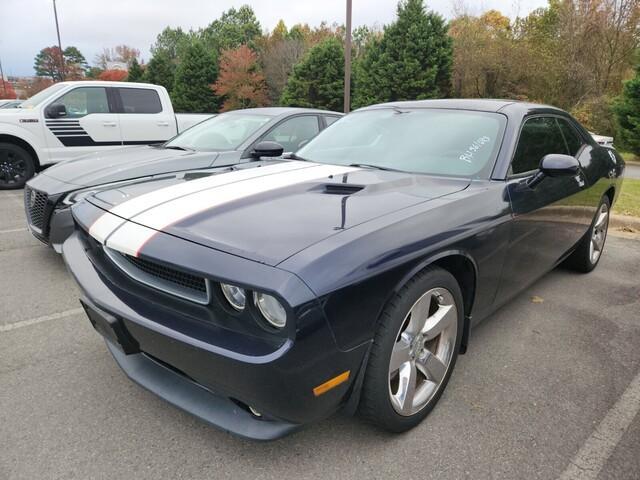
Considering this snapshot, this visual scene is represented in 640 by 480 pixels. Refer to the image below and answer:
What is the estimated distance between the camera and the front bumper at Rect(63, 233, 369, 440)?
A: 153cm

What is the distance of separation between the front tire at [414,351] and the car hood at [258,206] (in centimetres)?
37

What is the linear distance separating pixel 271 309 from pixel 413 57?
2420 centimetres

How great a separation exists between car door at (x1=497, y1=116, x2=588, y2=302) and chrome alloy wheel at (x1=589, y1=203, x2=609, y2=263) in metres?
0.69

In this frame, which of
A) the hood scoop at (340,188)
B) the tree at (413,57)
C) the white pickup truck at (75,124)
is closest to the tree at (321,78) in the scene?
the tree at (413,57)

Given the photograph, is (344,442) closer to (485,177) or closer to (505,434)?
(505,434)

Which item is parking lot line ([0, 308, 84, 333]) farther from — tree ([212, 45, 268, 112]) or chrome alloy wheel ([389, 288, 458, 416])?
tree ([212, 45, 268, 112])

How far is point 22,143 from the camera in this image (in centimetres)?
775

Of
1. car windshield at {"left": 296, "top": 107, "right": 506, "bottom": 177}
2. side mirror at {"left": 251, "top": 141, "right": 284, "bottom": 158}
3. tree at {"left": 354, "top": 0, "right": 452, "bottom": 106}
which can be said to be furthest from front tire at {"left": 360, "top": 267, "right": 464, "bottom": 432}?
tree at {"left": 354, "top": 0, "right": 452, "bottom": 106}

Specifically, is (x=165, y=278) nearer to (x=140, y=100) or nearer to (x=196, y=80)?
(x=140, y=100)

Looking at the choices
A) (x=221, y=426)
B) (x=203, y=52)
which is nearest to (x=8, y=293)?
(x=221, y=426)

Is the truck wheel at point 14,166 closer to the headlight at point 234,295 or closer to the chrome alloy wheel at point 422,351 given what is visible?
the headlight at point 234,295

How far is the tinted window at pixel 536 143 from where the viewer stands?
285cm

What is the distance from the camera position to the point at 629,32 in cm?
2089

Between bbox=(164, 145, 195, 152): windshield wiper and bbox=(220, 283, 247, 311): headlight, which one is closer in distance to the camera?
bbox=(220, 283, 247, 311): headlight
